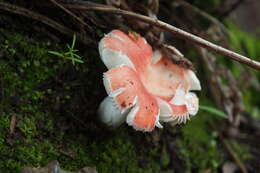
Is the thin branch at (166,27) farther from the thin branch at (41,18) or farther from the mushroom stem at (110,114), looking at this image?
the mushroom stem at (110,114)

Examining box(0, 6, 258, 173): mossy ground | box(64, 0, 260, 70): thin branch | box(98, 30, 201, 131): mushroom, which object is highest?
box(64, 0, 260, 70): thin branch

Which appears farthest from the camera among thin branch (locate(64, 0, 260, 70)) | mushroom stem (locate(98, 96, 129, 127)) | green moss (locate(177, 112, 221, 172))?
green moss (locate(177, 112, 221, 172))

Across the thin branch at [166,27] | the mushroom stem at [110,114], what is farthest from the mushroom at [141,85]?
the thin branch at [166,27]

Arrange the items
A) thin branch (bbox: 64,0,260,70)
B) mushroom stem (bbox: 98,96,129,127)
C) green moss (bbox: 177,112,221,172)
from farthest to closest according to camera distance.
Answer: green moss (bbox: 177,112,221,172) → mushroom stem (bbox: 98,96,129,127) → thin branch (bbox: 64,0,260,70)

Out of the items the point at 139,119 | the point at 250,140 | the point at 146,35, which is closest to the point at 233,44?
the point at 250,140

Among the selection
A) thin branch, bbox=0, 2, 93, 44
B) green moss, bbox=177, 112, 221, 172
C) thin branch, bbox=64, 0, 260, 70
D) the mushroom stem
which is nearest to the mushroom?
the mushroom stem

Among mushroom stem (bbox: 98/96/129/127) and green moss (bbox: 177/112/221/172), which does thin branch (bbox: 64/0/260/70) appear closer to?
mushroom stem (bbox: 98/96/129/127)

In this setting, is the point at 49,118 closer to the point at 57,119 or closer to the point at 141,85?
→ the point at 57,119

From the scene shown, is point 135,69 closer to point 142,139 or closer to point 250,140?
point 142,139
